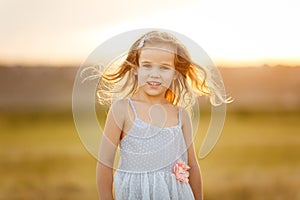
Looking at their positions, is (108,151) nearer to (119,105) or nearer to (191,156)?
(119,105)

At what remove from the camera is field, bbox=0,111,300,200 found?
7.14 metres

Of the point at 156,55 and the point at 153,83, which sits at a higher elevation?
the point at 156,55

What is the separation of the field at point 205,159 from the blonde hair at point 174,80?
0.63 m

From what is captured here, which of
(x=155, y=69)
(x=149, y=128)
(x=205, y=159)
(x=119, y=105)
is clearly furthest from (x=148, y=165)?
(x=205, y=159)

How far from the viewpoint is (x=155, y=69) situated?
12.6 feet

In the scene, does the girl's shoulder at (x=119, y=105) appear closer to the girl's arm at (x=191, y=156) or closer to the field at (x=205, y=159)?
the girl's arm at (x=191, y=156)

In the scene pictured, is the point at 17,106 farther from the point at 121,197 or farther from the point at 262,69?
the point at 121,197

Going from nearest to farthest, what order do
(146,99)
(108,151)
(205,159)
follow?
(108,151), (146,99), (205,159)

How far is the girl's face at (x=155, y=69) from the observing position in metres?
3.83

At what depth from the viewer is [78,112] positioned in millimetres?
3826

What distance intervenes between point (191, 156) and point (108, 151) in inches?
13.9

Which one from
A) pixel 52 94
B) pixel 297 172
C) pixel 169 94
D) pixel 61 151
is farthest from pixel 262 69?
pixel 169 94

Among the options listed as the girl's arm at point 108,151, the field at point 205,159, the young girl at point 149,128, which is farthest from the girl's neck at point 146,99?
the field at point 205,159

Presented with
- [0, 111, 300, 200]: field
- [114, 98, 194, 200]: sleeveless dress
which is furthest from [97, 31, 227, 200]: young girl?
[0, 111, 300, 200]: field
